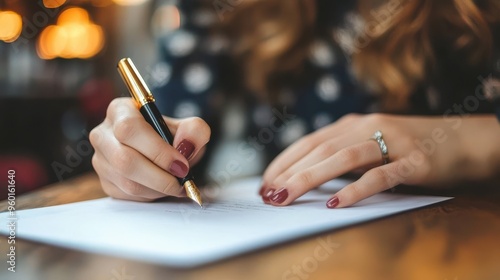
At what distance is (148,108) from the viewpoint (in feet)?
1.05

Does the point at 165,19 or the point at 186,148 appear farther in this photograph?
the point at 165,19

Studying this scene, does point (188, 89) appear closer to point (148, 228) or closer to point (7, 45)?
point (7, 45)

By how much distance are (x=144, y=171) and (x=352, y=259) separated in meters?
0.15

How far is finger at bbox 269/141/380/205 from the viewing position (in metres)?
0.34

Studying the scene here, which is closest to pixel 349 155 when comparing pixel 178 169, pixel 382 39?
pixel 178 169

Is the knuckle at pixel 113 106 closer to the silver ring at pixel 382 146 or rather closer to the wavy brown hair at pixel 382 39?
the silver ring at pixel 382 146

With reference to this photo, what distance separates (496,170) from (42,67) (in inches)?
20.3

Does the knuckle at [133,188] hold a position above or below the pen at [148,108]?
below

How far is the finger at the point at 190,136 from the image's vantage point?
1.05ft

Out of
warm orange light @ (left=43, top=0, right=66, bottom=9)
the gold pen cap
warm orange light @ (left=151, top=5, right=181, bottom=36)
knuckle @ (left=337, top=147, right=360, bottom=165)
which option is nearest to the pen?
the gold pen cap

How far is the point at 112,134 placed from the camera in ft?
1.12

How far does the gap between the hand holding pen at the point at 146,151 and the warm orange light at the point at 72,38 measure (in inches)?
10.8

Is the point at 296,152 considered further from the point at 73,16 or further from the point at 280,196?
the point at 73,16

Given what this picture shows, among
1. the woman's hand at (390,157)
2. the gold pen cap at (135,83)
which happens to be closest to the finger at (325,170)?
the woman's hand at (390,157)
